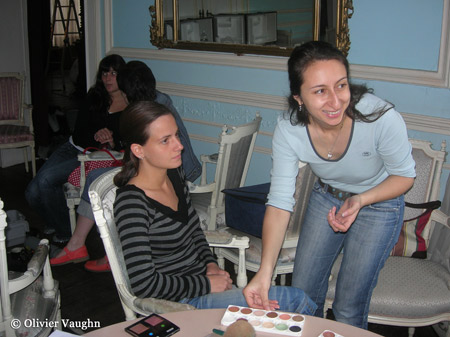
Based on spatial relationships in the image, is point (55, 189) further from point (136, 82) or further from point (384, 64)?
point (384, 64)

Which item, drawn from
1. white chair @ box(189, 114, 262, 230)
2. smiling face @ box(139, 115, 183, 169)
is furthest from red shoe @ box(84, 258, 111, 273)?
smiling face @ box(139, 115, 183, 169)

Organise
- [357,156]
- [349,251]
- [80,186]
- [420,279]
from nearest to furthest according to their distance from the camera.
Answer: [357,156], [349,251], [420,279], [80,186]

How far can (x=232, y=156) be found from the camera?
9.37ft

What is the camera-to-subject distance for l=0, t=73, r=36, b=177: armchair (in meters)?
5.19

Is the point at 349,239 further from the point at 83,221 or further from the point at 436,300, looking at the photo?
the point at 83,221

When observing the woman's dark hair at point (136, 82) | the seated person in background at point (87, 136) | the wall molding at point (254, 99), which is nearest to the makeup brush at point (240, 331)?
the wall molding at point (254, 99)

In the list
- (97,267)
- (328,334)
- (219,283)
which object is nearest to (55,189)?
(97,267)

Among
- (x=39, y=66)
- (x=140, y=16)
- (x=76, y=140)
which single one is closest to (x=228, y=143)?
Result: (x=76, y=140)

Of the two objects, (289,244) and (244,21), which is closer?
(289,244)

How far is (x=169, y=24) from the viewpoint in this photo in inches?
154

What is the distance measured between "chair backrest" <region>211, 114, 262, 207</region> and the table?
146 centimetres

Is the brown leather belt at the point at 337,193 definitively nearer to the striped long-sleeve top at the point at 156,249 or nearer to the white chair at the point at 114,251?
the striped long-sleeve top at the point at 156,249

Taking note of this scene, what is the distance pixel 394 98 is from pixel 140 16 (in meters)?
2.14

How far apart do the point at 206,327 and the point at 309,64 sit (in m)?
0.84
